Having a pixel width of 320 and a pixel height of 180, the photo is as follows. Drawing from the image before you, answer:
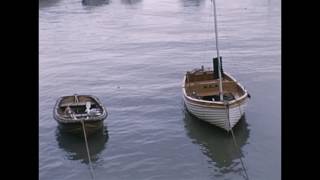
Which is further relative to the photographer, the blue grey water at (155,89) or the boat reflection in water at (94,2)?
the boat reflection in water at (94,2)

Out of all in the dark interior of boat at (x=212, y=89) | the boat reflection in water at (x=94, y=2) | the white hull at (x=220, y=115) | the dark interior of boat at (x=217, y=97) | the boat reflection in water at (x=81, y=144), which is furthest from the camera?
the boat reflection in water at (x=94, y=2)

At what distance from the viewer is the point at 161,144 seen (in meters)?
18.0

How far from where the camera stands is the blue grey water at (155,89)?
16328 millimetres

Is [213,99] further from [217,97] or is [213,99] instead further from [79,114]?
[79,114]

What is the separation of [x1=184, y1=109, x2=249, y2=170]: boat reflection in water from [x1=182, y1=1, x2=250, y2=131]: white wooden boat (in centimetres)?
37

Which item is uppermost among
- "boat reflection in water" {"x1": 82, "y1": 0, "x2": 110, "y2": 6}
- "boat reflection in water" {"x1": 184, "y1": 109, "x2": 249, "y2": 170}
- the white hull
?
"boat reflection in water" {"x1": 82, "y1": 0, "x2": 110, "y2": 6}

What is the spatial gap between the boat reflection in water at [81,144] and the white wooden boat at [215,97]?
12.4 ft

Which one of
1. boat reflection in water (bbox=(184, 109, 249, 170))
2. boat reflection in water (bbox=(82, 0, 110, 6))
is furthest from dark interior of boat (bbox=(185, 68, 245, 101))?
boat reflection in water (bbox=(82, 0, 110, 6))

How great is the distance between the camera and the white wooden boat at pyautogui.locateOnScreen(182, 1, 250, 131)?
1758 centimetres

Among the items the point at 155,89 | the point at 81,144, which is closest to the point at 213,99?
the point at 81,144

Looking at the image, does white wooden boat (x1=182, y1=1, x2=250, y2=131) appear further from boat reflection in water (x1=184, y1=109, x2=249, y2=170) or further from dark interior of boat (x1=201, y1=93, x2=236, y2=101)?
boat reflection in water (x1=184, y1=109, x2=249, y2=170)

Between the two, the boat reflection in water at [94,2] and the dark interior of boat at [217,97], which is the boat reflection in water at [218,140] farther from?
the boat reflection in water at [94,2]

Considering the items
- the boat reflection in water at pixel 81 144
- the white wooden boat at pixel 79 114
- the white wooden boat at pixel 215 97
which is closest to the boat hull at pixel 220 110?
the white wooden boat at pixel 215 97
